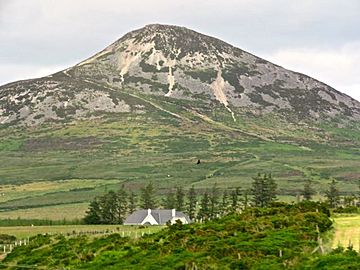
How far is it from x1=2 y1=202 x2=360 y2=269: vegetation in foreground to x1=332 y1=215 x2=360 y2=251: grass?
0.93 meters

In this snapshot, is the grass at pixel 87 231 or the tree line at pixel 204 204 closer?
the grass at pixel 87 231

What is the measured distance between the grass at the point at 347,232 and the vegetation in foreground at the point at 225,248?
3.03ft

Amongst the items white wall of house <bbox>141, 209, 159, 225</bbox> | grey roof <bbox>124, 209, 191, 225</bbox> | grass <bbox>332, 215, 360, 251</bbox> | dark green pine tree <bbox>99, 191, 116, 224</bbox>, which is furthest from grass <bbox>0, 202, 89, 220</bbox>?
grass <bbox>332, 215, 360, 251</bbox>

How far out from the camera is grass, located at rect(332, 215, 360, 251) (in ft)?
124

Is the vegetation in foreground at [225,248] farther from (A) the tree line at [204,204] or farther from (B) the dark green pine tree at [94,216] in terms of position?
(B) the dark green pine tree at [94,216]

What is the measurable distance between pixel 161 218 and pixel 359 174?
11023 centimetres

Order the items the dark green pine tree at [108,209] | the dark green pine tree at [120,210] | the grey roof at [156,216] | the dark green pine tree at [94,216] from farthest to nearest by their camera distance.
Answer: the dark green pine tree at [120,210] → the dark green pine tree at [108,209] → the dark green pine tree at [94,216] → the grey roof at [156,216]

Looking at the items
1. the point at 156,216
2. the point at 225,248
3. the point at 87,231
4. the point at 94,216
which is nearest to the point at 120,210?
the point at 94,216

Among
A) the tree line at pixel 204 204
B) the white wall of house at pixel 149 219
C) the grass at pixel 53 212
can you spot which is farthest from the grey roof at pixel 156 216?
the grass at pixel 53 212

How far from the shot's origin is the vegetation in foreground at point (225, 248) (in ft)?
110

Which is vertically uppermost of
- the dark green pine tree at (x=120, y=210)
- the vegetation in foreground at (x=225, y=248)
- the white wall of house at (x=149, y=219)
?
the dark green pine tree at (x=120, y=210)

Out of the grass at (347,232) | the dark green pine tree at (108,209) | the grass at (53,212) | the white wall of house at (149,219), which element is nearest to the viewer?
Answer: the grass at (347,232)

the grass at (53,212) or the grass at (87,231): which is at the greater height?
the grass at (53,212)

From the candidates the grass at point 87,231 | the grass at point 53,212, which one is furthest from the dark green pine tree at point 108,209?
the grass at point 87,231
